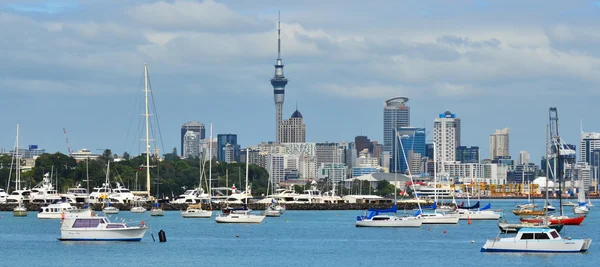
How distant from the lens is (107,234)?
8362 centimetres

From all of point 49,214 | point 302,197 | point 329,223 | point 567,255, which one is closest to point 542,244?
point 567,255

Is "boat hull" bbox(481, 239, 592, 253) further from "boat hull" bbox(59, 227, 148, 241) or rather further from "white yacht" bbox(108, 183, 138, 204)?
"white yacht" bbox(108, 183, 138, 204)

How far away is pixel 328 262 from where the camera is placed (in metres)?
75.9

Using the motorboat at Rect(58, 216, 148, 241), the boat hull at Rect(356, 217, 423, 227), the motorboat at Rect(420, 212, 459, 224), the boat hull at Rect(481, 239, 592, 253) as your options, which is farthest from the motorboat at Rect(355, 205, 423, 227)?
the boat hull at Rect(481, 239, 592, 253)

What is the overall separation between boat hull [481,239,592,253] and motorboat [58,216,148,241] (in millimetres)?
24230

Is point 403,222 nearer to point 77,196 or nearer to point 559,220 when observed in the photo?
point 559,220

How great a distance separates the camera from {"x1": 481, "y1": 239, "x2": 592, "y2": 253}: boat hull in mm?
75062

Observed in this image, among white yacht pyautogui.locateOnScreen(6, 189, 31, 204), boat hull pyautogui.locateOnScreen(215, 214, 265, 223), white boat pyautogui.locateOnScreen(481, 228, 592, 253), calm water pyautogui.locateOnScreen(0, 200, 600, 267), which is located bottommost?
calm water pyautogui.locateOnScreen(0, 200, 600, 267)

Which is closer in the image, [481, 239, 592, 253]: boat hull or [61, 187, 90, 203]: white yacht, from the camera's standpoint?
[481, 239, 592, 253]: boat hull

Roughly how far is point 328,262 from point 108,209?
7249cm

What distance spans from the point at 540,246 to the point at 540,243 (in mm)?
196

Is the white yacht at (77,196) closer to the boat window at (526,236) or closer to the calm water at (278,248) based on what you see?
the calm water at (278,248)

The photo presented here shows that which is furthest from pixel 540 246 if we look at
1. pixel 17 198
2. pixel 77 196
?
pixel 17 198

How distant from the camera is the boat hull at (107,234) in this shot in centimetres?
8362
